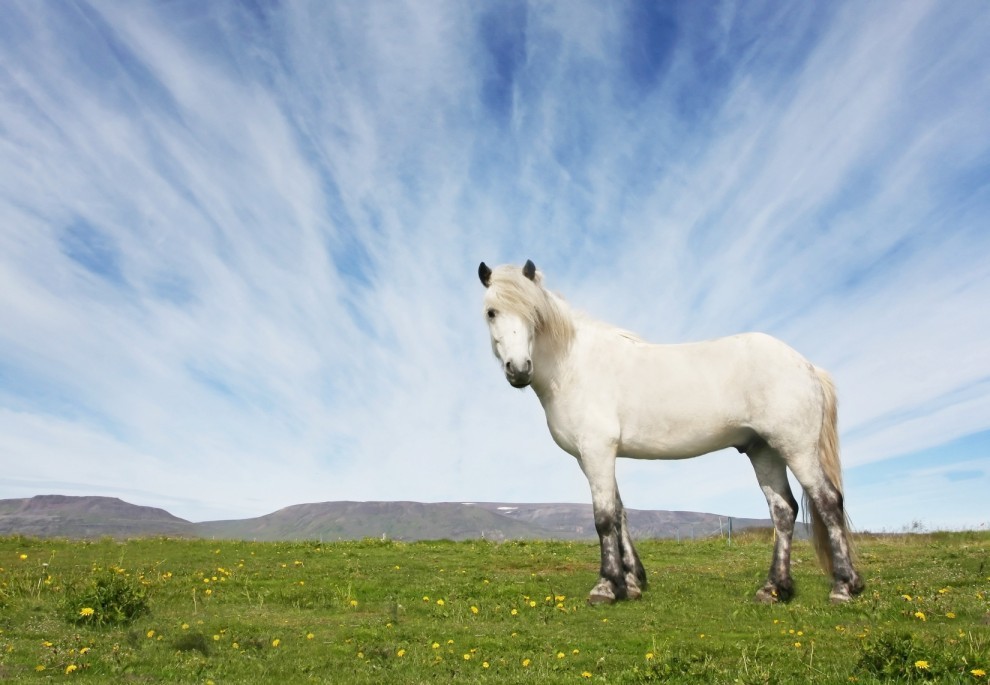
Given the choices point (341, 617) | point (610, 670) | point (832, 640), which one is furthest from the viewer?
point (341, 617)

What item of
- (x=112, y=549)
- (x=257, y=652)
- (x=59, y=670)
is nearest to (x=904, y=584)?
(x=257, y=652)

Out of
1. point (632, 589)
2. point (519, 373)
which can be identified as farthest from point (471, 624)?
point (519, 373)

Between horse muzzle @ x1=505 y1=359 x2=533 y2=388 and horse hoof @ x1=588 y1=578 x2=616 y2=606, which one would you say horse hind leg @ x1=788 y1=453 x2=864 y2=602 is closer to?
horse hoof @ x1=588 y1=578 x2=616 y2=606

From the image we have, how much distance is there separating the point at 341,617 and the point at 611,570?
3619 mm

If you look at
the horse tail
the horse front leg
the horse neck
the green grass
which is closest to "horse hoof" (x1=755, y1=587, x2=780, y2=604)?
the green grass

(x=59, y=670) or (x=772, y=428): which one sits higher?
(x=772, y=428)

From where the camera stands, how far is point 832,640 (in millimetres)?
7121

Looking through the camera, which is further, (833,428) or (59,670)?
(833,428)

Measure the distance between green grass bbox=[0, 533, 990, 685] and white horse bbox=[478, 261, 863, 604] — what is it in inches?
31.0

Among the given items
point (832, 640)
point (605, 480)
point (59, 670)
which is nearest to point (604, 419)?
point (605, 480)

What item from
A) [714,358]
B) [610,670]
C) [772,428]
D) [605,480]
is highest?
[714,358]

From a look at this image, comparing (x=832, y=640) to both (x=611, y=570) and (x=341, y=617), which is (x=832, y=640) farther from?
(x=341, y=617)

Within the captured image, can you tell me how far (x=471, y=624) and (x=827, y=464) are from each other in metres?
5.44

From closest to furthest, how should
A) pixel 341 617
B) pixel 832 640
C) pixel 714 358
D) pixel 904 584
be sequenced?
pixel 832 640 < pixel 341 617 < pixel 714 358 < pixel 904 584
